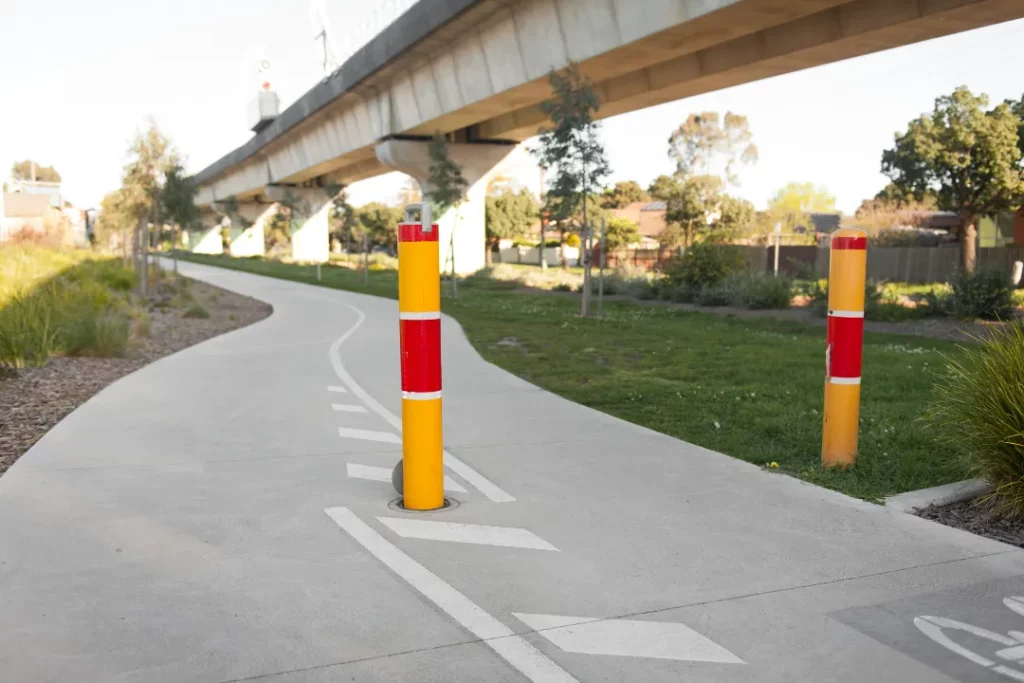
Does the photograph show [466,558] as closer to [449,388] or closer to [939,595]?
[939,595]

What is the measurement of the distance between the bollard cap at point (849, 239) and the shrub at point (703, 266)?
19.3 m

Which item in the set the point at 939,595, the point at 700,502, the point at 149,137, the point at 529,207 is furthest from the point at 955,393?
the point at 529,207

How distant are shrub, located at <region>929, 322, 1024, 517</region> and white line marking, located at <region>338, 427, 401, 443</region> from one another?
159 inches

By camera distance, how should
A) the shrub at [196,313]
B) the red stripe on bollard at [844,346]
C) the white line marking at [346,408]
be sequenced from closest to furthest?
the red stripe on bollard at [844,346] → the white line marking at [346,408] → the shrub at [196,313]

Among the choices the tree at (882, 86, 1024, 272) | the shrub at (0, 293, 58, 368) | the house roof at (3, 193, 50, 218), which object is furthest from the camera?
the house roof at (3, 193, 50, 218)

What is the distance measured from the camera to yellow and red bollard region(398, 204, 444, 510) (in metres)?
5.27

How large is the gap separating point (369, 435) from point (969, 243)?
30.8m

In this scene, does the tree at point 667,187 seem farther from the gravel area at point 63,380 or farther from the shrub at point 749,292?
the gravel area at point 63,380

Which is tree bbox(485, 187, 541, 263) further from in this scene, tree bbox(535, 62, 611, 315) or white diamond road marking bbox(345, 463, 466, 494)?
white diamond road marking bbox(345, 463, 466, 494)

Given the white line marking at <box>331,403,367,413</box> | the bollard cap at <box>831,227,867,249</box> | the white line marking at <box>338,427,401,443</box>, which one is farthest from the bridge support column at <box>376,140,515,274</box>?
the bollard cap at <box>831,227,867,249</box>

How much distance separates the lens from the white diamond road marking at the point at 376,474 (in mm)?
6031

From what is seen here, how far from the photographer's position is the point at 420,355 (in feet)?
17.4

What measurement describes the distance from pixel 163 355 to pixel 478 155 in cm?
→ 2619

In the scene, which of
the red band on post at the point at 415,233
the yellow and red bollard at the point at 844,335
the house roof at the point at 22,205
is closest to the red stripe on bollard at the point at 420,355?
the red band on post at the point at 415,233
